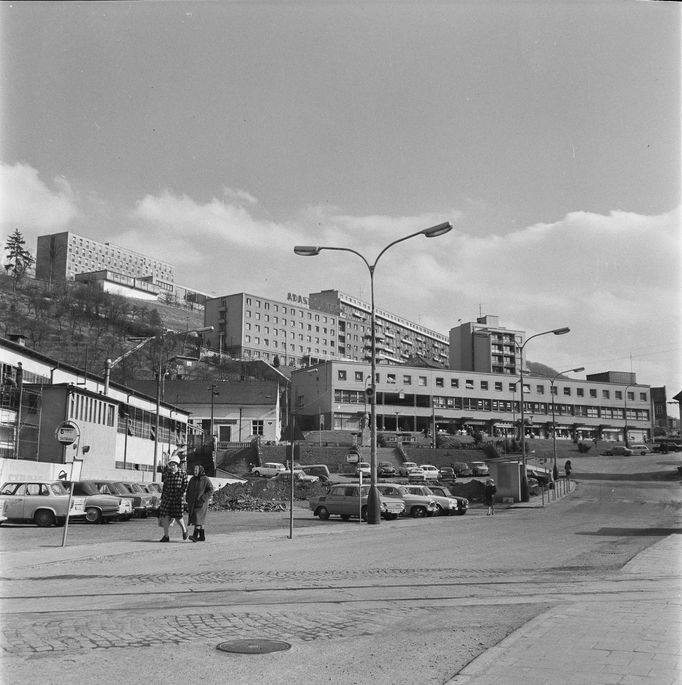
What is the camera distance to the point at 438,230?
2439cm

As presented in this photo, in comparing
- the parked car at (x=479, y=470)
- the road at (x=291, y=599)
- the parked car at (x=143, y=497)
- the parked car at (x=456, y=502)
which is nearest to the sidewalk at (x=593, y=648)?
the road at (x=291, y=599)

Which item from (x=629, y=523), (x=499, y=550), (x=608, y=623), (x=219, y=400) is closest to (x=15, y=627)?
(x=608, y=623)

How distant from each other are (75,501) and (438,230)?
14.6m

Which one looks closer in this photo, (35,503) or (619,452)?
(35,503)

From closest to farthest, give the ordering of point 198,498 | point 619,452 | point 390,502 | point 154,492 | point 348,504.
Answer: point 198,498 < point 348,504 < point 390,502 < point 154,492 < point 619,452

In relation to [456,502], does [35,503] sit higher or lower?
higher

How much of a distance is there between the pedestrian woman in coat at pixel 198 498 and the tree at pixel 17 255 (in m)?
134

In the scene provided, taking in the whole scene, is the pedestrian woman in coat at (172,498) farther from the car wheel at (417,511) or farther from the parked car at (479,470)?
the parked car at (479,470)

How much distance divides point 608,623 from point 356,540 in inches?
454

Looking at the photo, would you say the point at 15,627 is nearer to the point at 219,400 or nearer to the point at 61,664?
the point at 61,664

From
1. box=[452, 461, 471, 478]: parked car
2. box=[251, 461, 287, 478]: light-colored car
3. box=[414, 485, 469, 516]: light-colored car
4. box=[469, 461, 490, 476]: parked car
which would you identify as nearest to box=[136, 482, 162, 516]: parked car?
box=[414, 485, 469, 516]: light-colored car

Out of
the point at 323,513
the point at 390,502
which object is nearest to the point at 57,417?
the point at 323,513

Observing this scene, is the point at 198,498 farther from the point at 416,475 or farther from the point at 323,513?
the point at 416,475

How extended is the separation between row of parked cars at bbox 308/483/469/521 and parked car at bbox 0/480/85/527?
30.0 feet
